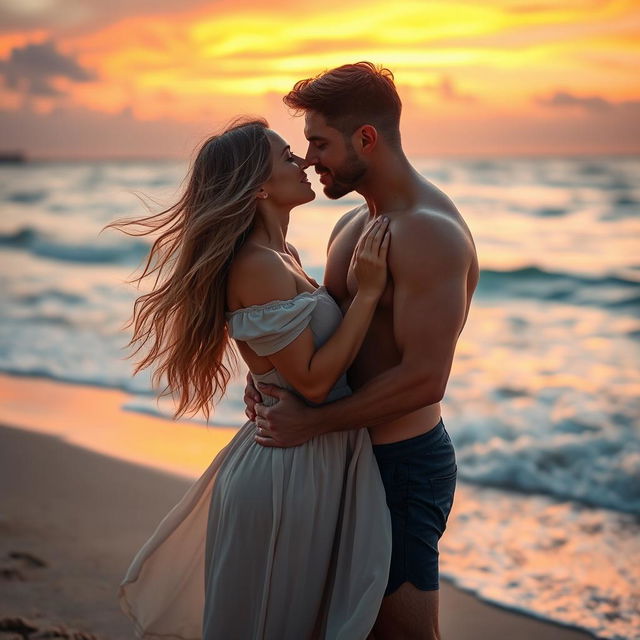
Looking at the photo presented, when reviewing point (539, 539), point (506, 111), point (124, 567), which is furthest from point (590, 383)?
point (506, 111)

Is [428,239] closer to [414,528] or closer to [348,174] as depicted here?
[348,174]

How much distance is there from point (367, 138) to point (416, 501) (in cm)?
131

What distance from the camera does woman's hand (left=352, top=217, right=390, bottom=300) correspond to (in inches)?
116

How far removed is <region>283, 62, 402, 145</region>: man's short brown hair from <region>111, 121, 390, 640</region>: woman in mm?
245

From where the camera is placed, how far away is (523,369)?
397 inches

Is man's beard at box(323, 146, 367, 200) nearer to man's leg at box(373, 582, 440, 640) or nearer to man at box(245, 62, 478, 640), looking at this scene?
man at box(245, 62, 478, 640)

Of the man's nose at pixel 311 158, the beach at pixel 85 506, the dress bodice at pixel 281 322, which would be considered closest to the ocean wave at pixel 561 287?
the beach at pixel 85 506

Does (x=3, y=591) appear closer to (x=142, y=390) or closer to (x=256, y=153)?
(x=256, y=153)

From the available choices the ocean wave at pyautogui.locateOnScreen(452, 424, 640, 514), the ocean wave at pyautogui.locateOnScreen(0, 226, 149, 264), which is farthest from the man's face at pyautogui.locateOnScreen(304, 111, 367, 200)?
the ocean wave at pyautogui.locateOnScreen(0, 226, 149, 264)

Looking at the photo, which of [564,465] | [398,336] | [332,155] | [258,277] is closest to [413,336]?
[398,336]

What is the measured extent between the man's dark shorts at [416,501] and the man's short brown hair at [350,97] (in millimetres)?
1141

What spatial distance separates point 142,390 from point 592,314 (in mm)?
8027

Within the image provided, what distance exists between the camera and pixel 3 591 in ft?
14.4

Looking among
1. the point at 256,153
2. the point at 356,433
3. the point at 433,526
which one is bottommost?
the point at 433,526
